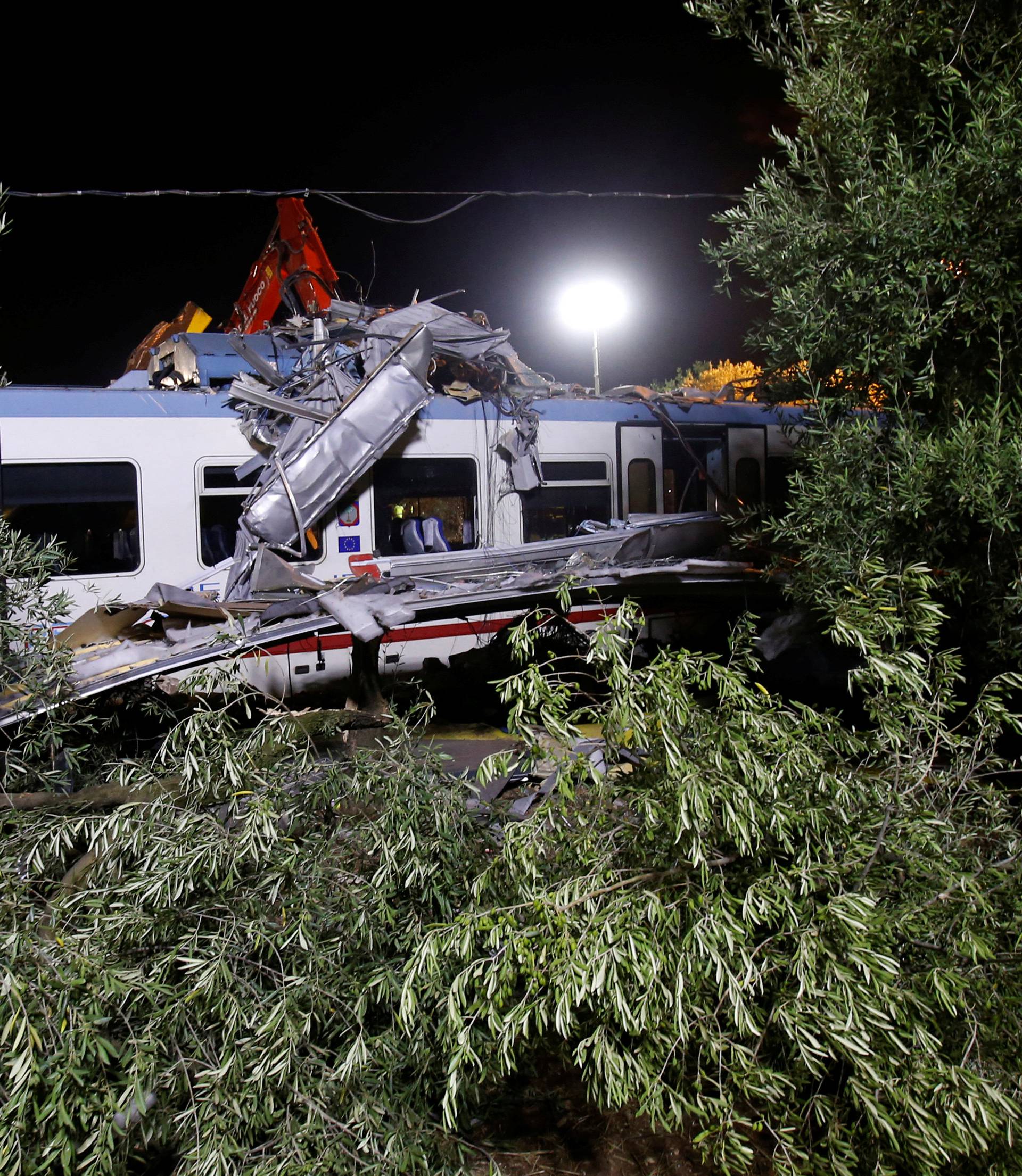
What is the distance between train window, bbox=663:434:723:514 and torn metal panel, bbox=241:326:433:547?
3663 mm

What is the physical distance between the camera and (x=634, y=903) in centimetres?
282

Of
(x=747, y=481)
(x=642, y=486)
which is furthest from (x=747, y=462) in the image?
(x=642, y=486)

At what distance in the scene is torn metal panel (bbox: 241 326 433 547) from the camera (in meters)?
7.96

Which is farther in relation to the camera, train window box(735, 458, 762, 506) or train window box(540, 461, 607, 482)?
train window box(735, 458, 762, 506)

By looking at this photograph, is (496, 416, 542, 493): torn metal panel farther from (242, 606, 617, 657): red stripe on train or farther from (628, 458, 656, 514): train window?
(242, 606, 617, 657): red stripe on train

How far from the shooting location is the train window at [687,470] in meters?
10.5

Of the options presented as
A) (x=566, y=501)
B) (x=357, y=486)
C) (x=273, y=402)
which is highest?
(x=273, y=402)

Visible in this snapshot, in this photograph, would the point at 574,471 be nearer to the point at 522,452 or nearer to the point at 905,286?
the point at 522,452

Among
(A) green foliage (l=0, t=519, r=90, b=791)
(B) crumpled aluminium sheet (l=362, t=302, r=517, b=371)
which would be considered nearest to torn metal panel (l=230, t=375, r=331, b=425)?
(B) crumpled aluminium sheet (l=362, t=302, r=517, b=371)

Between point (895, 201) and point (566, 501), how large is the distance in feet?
19.0

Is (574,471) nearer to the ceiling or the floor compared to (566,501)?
nearer to the ceiling

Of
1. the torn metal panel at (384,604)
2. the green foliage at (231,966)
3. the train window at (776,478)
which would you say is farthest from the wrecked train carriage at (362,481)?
the green foliage at (231,966)

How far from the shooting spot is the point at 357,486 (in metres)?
8.66

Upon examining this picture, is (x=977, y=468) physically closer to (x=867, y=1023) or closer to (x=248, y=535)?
(x=867, y=1023)
